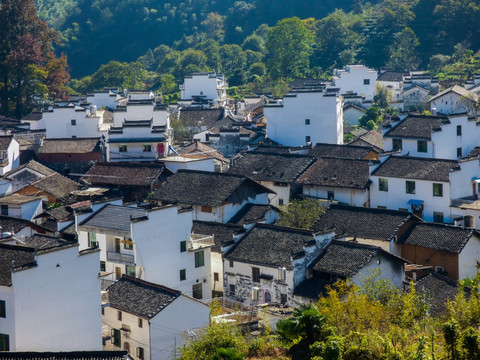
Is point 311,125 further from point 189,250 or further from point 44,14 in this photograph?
point 44,14

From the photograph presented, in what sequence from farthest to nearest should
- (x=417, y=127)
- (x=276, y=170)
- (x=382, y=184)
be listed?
(x=417, y=127) → (x=276, y=170) → (x=382, y=184)

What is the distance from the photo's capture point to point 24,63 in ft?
252

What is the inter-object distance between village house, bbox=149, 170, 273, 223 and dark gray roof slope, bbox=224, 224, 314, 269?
529 cm

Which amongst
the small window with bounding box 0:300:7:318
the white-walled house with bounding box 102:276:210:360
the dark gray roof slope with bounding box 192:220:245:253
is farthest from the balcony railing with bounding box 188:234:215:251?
the small window with bounding box 0:300:7:318

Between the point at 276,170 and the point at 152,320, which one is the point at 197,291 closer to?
the point at 152,320

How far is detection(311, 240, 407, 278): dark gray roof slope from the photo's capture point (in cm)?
3488

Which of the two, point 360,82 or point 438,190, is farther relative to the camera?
point 360,82

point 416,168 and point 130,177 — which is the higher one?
point 416,168

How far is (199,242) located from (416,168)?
13.3m

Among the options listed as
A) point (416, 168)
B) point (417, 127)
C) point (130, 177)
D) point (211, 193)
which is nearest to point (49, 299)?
point (211, 193)

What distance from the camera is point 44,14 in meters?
157

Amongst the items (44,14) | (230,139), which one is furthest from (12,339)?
(44,14)

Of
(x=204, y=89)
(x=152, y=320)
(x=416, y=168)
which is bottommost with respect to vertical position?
(x=152, y=320)

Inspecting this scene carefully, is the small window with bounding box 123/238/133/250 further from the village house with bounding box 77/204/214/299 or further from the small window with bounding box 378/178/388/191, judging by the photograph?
the small window with bounding box 378/178/388/191
